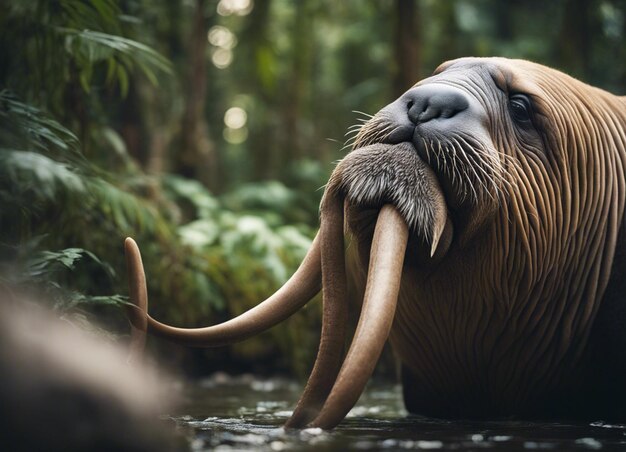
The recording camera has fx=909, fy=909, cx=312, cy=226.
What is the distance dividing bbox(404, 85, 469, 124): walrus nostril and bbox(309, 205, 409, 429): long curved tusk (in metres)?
0.56

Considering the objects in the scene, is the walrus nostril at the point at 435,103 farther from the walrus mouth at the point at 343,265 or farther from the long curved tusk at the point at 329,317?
the long curved tusk at the point at 329,317

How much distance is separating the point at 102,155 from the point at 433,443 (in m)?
5.62

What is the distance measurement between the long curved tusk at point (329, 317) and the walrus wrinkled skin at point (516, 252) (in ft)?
0.43

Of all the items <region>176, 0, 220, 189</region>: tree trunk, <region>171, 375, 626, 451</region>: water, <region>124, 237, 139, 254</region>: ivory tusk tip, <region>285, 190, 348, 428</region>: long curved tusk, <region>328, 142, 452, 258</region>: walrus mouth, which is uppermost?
<region>176, 0, 220, 189</region>: tree trunk

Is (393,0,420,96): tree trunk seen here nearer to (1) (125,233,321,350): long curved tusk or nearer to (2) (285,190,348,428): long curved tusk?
(1) (125,233,321,350): long curved tusk

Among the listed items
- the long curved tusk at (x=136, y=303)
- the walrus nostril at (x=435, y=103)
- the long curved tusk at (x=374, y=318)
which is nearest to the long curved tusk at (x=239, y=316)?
the long curved tusk at (x=136, y=303)

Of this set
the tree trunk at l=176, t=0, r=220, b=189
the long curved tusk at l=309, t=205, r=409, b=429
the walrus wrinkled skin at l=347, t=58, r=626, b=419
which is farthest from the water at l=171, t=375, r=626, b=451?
the tree trunk at l=176, t=0, r=220, b=189

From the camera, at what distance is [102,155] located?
8.36m

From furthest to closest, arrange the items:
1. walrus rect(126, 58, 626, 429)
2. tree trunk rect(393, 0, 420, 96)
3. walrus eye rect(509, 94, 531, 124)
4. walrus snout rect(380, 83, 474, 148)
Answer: tree trunk rect(393, 0, 420, 96)
walrus eye rect(509, 94, 531, 124)
walrus snout rect(380, 83, 474, 148)
walrus rect(126, 58, 626, 429)

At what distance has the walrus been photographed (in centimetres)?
415

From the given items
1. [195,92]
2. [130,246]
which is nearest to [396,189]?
[130,246]

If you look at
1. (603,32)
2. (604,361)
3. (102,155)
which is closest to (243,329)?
(604,361)

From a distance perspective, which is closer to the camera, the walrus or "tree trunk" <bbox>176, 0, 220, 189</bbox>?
the walrus

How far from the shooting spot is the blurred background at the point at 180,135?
4.73 m
